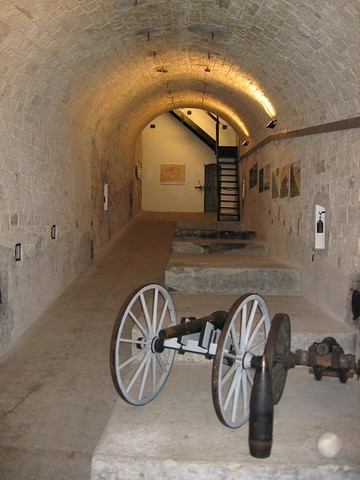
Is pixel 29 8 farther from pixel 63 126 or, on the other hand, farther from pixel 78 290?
pixel 78 290

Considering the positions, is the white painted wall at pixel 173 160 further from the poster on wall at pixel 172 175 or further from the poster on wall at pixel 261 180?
the poster on wall at pixel 261 180

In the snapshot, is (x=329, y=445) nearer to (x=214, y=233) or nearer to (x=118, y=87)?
(x=118, y=87)

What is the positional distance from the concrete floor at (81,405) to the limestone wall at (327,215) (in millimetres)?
679

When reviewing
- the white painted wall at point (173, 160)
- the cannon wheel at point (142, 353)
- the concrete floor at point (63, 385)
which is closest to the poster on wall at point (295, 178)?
the concrete floor at point (63, 385)

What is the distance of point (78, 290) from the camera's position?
7484 mm

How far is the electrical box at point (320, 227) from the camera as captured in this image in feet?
18.2

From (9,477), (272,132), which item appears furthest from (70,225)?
(9,477)

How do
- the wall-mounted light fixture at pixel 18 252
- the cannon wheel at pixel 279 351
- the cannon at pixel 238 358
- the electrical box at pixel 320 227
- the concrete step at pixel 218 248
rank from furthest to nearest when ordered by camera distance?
the concrete step at pixel 218 248
the electrical box at pixel 320 227
the wall-mounted light fixture at pixel 18 252
the cannon wheel at pixel 279 351
the cannon at pixel 238 358

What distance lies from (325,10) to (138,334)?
3163 mm

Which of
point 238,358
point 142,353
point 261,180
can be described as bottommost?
point 142,353

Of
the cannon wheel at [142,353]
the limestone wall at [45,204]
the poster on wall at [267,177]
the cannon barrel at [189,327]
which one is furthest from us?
the poster on wall at [267,177]

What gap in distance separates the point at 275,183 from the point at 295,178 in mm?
1319

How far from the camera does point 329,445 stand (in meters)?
2.96

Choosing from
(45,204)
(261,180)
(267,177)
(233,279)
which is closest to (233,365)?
(233,279)
